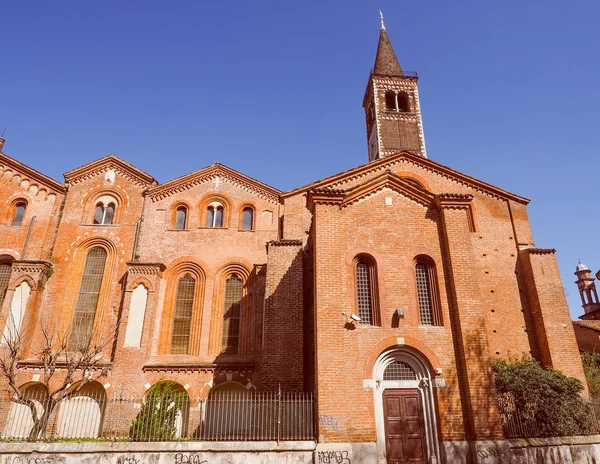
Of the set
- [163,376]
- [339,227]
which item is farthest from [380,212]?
[163,376]

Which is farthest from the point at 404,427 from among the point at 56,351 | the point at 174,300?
the point at 56,351

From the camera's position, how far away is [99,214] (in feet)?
77.0

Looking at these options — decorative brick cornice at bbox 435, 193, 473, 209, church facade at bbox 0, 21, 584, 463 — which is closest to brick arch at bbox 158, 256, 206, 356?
church facade at bbox 0, 21, 584, 463

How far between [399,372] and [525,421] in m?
5.41

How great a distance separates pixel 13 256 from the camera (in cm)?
2203

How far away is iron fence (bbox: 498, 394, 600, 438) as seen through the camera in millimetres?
13961

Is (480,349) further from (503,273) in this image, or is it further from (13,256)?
(13,256)

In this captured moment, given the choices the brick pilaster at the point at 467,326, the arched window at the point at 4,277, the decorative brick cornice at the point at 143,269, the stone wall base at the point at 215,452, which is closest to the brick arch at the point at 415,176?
the brick pilaster at the point at 467,326

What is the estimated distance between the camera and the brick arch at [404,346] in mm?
13008

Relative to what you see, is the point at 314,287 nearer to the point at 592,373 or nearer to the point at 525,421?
the point at 525,421

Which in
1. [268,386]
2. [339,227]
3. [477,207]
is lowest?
[268,386]

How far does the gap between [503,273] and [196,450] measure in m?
15.1

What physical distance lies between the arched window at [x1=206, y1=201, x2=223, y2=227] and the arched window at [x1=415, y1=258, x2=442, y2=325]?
1196cm

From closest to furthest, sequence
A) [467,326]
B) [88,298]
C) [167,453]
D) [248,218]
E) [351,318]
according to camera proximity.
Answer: [167,453] < [351,318] < [467,326] < [88,298] < [248,218]
